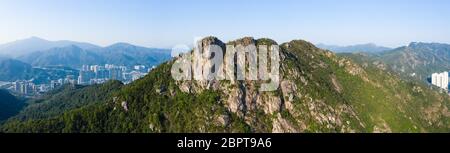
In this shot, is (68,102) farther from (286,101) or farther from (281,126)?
(281,126)

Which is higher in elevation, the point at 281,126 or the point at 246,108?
the point at 246,108

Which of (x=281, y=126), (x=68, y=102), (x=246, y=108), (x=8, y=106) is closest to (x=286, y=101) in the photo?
(x=281, y=126)

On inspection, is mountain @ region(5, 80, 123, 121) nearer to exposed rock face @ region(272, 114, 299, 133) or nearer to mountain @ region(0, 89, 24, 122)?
mountain @ region(0, 89, 24, 122)

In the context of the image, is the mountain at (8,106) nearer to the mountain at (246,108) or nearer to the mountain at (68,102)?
the mountain at (68,102)

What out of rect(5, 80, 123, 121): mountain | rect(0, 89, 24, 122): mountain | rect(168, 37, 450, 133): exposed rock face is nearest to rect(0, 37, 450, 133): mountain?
rect(168, 37, 450, 133): exposed rock face

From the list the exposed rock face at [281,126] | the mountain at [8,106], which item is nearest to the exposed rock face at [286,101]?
the exposed rock face at [281,126]
